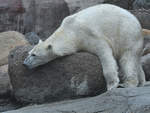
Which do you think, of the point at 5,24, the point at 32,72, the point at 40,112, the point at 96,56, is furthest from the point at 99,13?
the point at 5,24

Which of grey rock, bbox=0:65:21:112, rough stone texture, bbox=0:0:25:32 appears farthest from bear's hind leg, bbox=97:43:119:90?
rough stone texture, bbox=0:0:25:32

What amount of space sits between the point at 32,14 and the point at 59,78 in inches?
307

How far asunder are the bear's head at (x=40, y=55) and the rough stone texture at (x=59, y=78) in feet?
0.43

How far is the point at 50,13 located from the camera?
602 inches

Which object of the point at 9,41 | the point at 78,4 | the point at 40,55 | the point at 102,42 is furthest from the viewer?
the point at 78,4

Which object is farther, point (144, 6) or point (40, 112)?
point (144, 6)

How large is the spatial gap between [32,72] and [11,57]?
1.94 ft

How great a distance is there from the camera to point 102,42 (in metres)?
8.05

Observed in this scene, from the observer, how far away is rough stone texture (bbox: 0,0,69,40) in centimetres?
1524

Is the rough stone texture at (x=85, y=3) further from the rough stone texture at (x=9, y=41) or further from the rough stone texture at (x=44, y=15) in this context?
the rough stone texture at (x=9, y=41)

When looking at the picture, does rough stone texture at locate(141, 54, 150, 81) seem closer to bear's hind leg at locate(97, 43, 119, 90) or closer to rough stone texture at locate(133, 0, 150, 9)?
bear's hind leg at locate(97, 43, 119, 90)

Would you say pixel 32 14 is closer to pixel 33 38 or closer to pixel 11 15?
pixel 11 15

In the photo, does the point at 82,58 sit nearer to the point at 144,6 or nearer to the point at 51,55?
the point at 51,55

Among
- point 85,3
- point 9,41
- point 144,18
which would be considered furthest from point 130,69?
point 85,3
